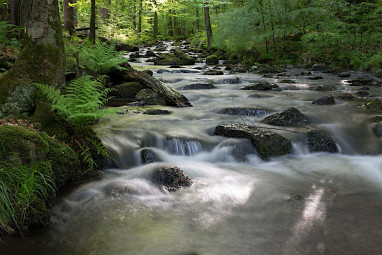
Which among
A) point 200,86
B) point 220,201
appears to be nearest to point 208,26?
point 200,86

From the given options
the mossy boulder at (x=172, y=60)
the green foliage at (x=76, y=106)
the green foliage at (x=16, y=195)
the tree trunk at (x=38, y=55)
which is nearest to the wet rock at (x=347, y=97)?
the green foliage at (x=76, y=106)

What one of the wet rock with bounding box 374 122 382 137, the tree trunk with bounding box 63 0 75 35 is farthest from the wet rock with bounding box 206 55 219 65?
the wet rock with bounding box 374 122 382 137

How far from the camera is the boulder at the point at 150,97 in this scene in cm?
849

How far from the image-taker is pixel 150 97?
856 cm

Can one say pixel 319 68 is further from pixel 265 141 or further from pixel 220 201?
pixel 220 201

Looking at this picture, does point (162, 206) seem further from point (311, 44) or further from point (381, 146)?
point (311, 44)

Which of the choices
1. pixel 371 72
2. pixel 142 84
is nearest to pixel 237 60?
pixel 371 72

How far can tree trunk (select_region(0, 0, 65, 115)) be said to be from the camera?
4.24 meters

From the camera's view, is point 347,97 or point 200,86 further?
point 200,86

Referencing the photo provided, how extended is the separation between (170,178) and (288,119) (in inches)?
138

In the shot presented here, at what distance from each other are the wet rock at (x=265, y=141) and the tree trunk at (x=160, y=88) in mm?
3262

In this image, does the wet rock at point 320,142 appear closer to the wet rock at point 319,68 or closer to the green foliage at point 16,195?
the green foliage at point 16,195

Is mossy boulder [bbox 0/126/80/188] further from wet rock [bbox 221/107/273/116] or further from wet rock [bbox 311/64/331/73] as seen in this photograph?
wet rock [bbox 311/64/331/73]

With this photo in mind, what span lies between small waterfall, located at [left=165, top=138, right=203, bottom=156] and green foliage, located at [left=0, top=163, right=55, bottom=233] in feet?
8.86
